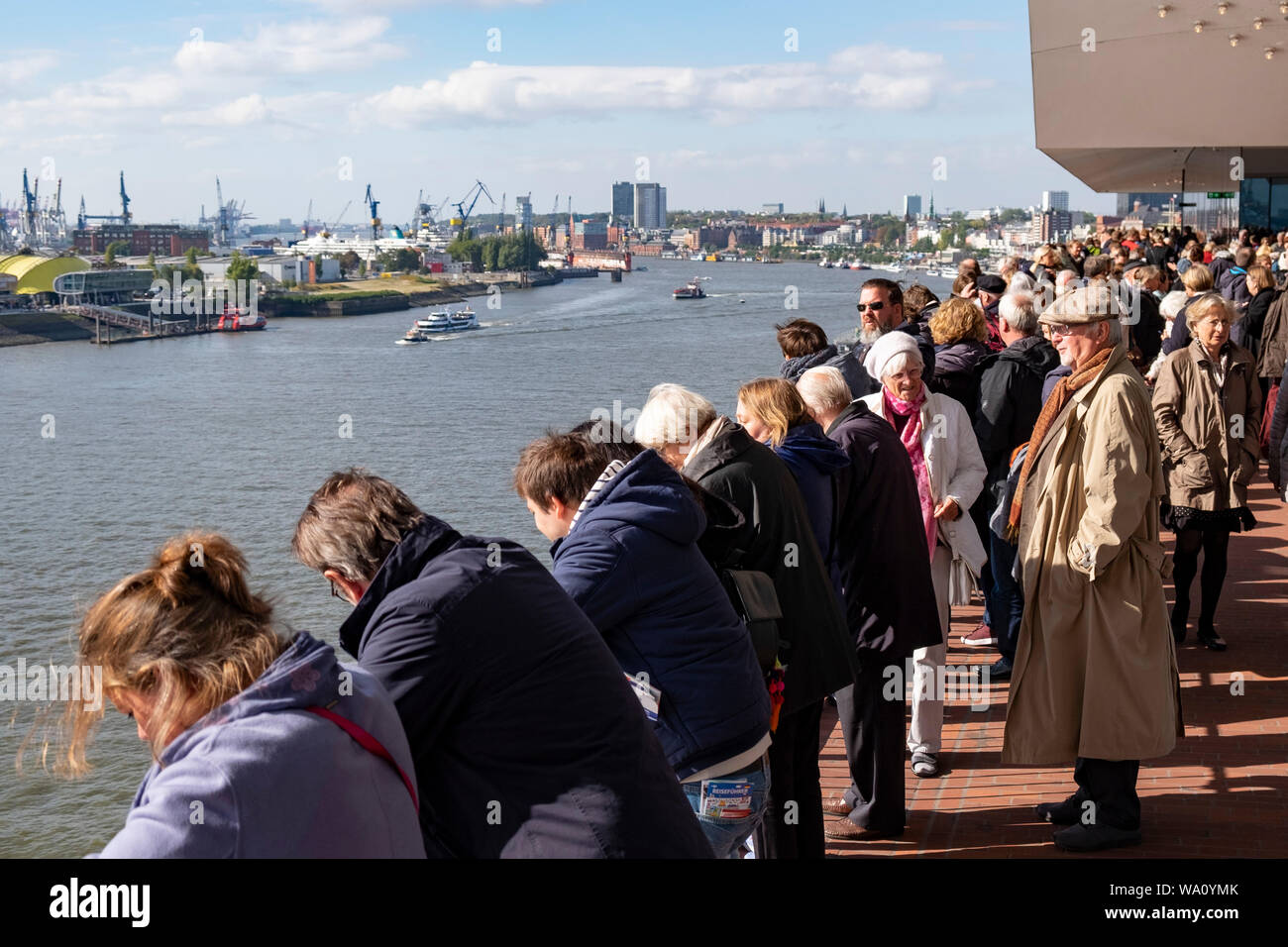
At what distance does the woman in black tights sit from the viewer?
185 inches

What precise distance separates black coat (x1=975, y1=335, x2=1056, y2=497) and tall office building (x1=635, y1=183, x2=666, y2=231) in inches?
4644

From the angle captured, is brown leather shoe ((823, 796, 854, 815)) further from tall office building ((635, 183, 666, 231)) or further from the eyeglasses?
tall office building ((635, 183, 666, 231))

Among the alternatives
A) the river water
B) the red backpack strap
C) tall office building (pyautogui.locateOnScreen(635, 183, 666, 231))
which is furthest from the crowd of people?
tall office building (pyautogui.locateOnScreen(635, 183, 666, 231))

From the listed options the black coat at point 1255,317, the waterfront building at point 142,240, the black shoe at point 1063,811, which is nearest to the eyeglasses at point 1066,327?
the black shoe at point 1063,811

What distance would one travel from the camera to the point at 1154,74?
12992mm

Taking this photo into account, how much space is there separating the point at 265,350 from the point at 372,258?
41.9 m

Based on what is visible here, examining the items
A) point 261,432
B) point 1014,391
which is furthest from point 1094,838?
point 261,432

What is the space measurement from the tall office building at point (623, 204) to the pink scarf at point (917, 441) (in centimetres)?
11995

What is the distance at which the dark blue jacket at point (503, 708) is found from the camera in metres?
1.62

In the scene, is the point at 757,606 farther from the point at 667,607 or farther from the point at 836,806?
the point at 836,806

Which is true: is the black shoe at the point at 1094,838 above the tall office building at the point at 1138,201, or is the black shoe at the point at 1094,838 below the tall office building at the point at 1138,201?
below

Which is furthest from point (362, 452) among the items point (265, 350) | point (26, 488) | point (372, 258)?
point (372, 258)

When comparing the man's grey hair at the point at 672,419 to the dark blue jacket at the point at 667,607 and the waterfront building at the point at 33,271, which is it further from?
the waterfront building at the point at 33,271
